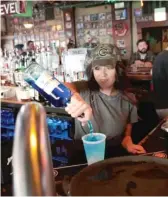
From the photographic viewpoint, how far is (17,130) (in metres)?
0.51

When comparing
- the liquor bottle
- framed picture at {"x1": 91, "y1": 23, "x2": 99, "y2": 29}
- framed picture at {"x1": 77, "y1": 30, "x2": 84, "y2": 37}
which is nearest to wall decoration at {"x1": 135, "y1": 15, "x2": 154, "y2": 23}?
framed picture at {"x1": 91, "y1": 23, "x2": 99, "y2": 29}

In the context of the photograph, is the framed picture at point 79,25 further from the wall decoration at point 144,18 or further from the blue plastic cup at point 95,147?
the blue plastic cup at point 95,147

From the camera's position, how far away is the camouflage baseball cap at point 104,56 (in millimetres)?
1673

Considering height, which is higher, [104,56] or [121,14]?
[121,14]

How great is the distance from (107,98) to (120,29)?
17.3ft

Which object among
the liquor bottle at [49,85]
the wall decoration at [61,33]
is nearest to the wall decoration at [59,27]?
the wall decoration at [61,33]

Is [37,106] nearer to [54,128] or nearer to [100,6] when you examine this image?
[54,128]

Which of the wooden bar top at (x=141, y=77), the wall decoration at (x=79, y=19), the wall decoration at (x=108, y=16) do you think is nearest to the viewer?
the wooden bar top at (x=141, y=77)

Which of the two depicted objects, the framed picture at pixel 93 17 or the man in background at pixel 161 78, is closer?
the man in background at pixel 161 78

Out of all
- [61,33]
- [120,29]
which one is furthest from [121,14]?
[61,33]

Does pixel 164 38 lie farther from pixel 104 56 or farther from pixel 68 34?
pixel 104 56

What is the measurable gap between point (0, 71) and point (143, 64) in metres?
2.99

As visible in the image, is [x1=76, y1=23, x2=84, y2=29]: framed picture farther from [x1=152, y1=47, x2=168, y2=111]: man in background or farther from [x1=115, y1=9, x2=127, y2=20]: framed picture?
[x1=152, y1=47, x2=168, y2=111]: man in background

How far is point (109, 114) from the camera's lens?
5.56 ft
